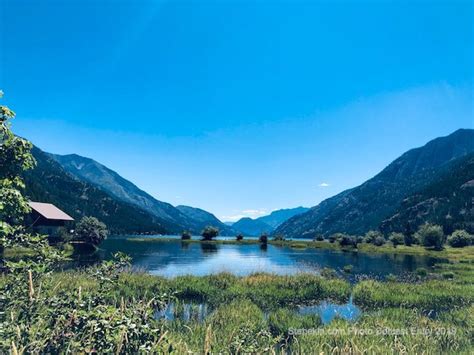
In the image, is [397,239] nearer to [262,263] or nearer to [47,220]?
[262,263]

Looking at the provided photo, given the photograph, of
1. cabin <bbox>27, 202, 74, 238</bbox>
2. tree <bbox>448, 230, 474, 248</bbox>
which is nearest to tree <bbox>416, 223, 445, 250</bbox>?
tree <bbox>448, 230, 474, 248</bbox>

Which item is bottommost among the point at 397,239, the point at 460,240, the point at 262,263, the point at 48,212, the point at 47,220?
the point at 397,239

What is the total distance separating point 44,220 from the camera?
305 feet

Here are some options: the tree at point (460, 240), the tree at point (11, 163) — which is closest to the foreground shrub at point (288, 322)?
the tree at point (11, 163)

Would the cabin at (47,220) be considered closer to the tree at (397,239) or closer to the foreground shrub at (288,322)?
the foreground shrub at (288,322)

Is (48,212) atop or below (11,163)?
atop

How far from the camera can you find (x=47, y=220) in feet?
307

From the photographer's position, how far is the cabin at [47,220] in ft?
300

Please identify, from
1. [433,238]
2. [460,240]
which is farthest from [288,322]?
[460,240]

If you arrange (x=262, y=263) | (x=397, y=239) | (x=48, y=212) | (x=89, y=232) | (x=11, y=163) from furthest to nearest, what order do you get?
(x=397, y=239), (x=48, y=212), (x=89, y=232), (x=262, y=263), (x=11, y=163)

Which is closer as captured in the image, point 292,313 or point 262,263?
point 292,313

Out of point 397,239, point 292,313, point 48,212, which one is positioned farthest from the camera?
point 397,239

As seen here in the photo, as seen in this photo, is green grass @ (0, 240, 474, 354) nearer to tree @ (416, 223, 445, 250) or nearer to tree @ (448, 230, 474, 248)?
tree @ (416, 223, 445, 250)

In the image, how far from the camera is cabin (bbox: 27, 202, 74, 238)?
3605 inches
